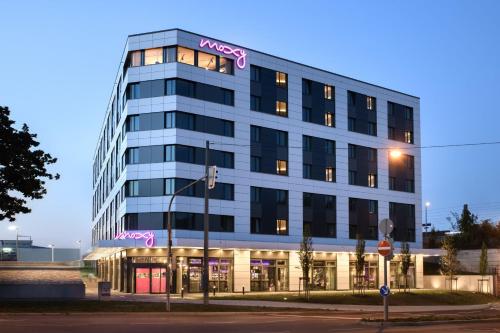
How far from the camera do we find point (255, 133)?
66.6 metres

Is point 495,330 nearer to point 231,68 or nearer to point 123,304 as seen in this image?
point 123,304

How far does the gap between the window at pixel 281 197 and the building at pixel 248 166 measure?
116 millimetres

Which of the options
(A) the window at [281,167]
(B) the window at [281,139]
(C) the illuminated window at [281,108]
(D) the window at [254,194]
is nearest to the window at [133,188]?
(D) the window at [254,194]

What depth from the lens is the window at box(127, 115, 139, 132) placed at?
61.9 m

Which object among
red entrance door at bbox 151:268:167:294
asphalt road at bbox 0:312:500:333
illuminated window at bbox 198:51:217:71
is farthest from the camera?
illuminated window at bbox 198:51:217:71

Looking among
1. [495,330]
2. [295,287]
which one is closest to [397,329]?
[495,330]

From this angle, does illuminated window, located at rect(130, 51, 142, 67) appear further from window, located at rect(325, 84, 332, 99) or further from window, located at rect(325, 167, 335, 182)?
window, located at rect(325, 167, 335, 182)

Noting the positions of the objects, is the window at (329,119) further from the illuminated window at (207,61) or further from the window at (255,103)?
the illuminated window at (207,61)

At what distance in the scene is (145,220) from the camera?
60.6 metres

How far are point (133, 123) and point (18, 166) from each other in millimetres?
23584

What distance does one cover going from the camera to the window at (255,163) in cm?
6600

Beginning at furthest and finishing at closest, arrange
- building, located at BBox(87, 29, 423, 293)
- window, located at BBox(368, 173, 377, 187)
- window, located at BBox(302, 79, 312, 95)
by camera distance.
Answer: window, located at BBox(368, 173, 377, 187)
window, located at BBox(302, 79, 312, 95)
building, located at BBox(87, 29, 423, 293)

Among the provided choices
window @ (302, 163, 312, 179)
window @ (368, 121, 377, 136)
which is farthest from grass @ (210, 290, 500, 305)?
window @ (368, 121, 377, 136)

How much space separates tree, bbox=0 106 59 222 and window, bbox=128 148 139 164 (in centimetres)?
2144
